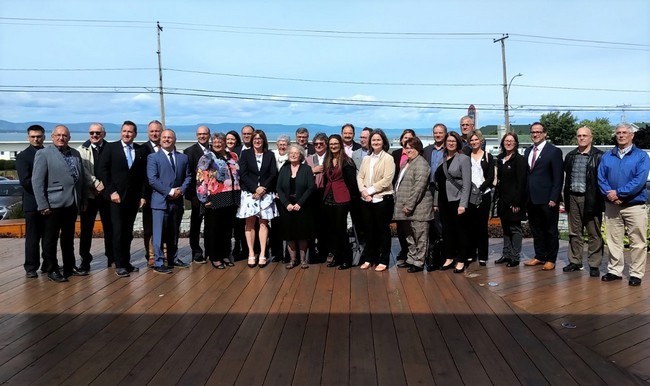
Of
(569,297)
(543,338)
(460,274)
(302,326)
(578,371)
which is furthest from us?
(460,274)

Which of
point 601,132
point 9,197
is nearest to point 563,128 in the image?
point 601,132

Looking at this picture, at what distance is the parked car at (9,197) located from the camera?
12461 mm

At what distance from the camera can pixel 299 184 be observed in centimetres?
623

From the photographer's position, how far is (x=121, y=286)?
5.66 meters

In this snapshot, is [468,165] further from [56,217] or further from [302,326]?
[56,217]

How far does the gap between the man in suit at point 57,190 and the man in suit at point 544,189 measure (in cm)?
522

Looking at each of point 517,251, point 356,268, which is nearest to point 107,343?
point 356,268

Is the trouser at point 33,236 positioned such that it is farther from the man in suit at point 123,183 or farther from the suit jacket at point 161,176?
the suit jacket at point 161,176

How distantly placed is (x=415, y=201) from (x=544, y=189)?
60.2 inches

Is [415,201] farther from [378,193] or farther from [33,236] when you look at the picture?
[33,236]

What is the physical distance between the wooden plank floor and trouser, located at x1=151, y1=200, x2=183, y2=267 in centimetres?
30

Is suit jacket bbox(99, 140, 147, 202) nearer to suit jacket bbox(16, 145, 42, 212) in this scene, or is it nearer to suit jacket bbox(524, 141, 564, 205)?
suit jacket bbox(16, 145, 42, 212)

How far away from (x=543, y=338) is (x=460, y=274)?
2.10 meters

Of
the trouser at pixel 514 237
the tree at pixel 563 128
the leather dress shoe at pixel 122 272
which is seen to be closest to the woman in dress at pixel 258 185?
the leather dress shoe at pixel 122 272
